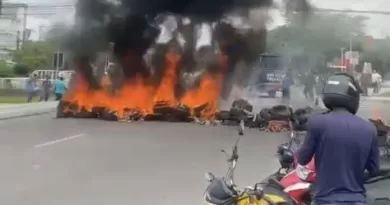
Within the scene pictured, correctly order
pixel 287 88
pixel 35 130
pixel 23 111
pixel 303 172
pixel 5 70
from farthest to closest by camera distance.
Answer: pixel 5 70 → pixel 287 88 → pixel 23 111 → pixel 35 130 → pixel 303 172

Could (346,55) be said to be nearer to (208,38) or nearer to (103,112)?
(208,38)

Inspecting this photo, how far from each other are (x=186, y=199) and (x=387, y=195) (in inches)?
147

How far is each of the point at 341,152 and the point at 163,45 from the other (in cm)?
1949

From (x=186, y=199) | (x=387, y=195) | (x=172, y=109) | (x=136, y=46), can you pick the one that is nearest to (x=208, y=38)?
(x=136, y=46)

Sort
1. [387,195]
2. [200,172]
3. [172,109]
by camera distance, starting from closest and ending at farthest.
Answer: [387,195] < [200,172] < [172,109]

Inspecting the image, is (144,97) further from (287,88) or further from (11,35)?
(11,35)

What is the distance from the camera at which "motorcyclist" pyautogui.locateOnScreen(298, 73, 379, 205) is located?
11.7ft

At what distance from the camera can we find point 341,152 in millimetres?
3584

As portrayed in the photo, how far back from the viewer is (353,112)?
3699 mm

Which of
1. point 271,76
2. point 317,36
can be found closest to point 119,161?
point 317,36

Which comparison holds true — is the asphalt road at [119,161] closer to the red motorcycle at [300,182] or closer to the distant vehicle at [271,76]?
the red motorcycle at [300,182]

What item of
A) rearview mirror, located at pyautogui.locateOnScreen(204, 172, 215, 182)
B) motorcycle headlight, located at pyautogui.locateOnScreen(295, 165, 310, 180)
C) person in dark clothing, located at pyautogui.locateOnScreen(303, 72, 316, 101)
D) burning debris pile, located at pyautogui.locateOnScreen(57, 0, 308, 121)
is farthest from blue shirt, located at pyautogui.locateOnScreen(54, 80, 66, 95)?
rearview mirror, located at pyautogui.locateOnScreen(204, 172, 215, 182)

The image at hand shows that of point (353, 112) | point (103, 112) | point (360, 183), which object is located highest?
point (353, 112)

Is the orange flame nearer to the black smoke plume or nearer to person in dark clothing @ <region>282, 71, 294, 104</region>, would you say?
the black smoke plume
